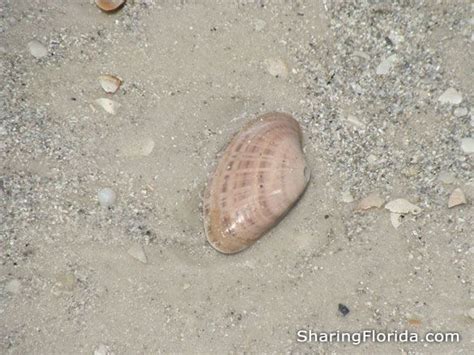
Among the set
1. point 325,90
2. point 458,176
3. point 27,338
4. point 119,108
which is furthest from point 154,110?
point 458,176

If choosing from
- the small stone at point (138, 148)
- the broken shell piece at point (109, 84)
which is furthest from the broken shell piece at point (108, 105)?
the small stone at point (138, 148)

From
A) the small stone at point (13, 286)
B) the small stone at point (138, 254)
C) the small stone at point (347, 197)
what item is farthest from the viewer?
the small stone at point (347, 197)

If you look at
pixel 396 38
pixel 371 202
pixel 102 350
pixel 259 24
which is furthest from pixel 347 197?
pixel 102 350

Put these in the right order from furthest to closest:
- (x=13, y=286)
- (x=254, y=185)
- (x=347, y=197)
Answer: (x=347, y=197), (x=254, y=185), (x=13, y=286)

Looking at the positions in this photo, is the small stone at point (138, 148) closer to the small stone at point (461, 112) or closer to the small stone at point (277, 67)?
the small stone at point (277, 67)

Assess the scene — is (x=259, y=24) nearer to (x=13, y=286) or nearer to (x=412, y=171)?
(x=412, y=171)
